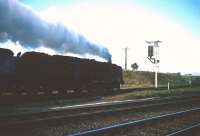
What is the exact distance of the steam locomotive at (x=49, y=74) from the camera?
18250 millimetres

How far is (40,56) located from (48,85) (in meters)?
2.40

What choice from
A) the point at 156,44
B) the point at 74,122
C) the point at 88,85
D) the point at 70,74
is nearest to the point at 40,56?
the point at 70,74

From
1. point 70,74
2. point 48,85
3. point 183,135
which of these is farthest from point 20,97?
point 183,135

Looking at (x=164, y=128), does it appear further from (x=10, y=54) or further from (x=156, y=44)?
(x=156, y=44)

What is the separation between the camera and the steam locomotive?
18.2 metres

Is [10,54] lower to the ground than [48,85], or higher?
higher

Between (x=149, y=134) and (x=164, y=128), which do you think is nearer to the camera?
(x=149, y=134)

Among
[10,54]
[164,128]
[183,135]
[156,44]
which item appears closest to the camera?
[183,135]

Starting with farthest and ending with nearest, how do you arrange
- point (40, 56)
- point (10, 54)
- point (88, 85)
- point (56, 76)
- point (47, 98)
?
1. point (88, 85)
2. point (56, 76)
3. point (40, 56)
4. point (47, 98)
5. point (10, 54)

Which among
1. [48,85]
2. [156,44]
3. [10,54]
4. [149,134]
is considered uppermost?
[156,44]

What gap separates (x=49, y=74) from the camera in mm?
21656

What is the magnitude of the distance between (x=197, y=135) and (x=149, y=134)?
4.41 feet

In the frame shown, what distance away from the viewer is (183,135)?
7.95 m

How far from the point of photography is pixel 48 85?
21.8 metres
